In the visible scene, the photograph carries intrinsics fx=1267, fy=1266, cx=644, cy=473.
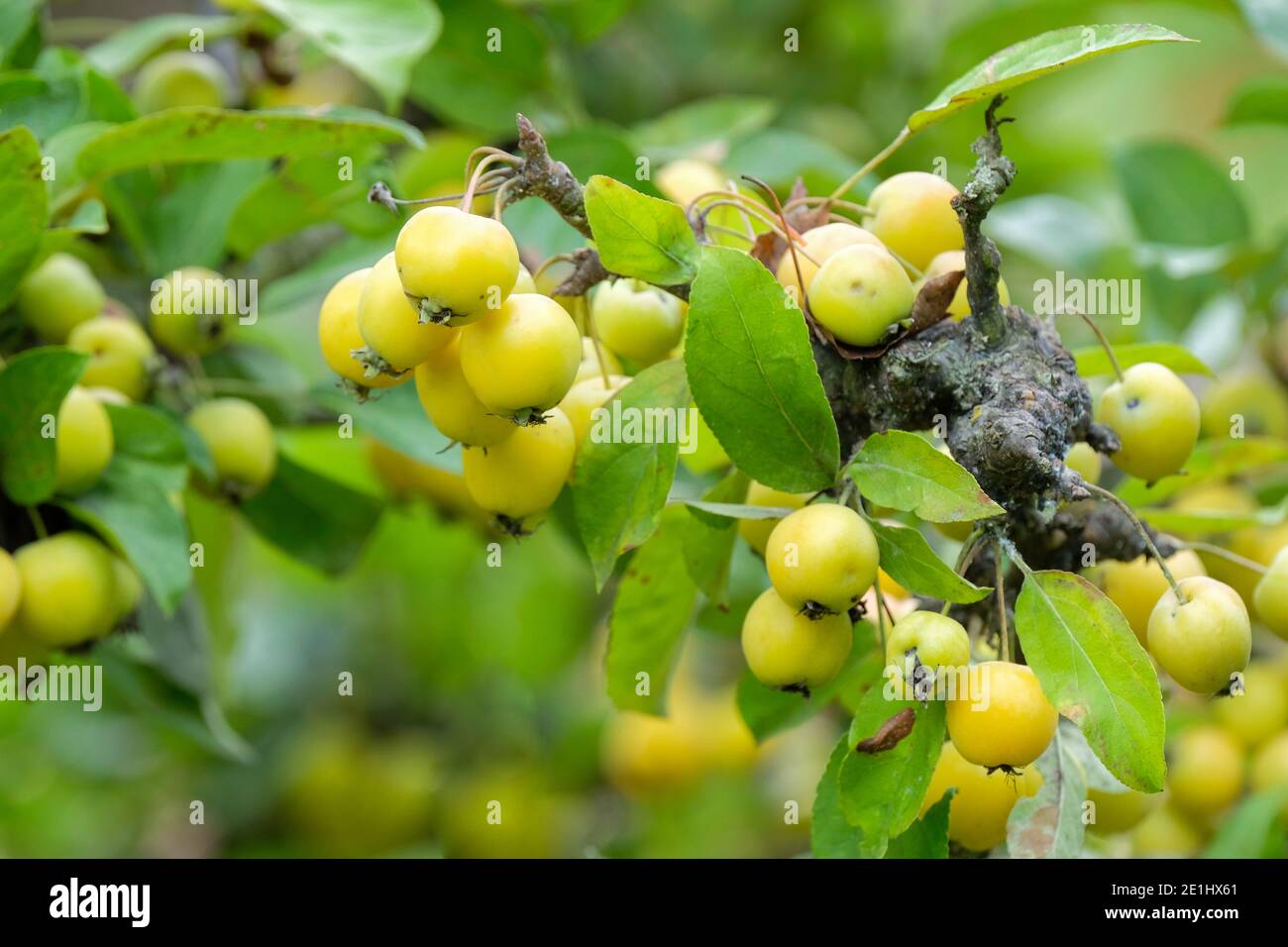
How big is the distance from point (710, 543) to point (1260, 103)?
1090mm

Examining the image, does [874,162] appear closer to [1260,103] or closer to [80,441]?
[80,441]

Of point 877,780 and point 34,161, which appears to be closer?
point 877,780

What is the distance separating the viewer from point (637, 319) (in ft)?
3.12

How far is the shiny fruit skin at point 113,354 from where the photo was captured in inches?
46.0

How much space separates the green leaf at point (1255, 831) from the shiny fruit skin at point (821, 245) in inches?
28.2

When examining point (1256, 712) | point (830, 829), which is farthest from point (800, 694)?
point (1256, 712)

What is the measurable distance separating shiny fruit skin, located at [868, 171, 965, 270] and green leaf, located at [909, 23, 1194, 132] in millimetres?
88

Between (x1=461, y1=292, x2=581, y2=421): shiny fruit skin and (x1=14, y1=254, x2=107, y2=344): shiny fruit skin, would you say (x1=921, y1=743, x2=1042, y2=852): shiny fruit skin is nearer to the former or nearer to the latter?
(x1=461, y1=292, x2=581, y2=421): shiny fruit skin

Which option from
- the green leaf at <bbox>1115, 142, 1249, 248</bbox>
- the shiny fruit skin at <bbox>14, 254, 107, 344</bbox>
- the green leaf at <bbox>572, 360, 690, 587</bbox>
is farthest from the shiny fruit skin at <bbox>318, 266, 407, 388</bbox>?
the green leaf at <bbox>1115, 142, 1249, 248</bbox>

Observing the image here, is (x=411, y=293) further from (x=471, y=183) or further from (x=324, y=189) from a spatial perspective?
(x=324, y=189)

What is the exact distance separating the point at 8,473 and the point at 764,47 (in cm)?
166

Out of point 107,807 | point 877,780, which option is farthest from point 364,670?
point 877,780

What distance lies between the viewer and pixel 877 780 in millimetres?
791

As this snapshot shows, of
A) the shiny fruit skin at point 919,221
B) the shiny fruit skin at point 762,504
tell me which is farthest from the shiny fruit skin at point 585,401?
the shiny fruit skin at point 919,221
